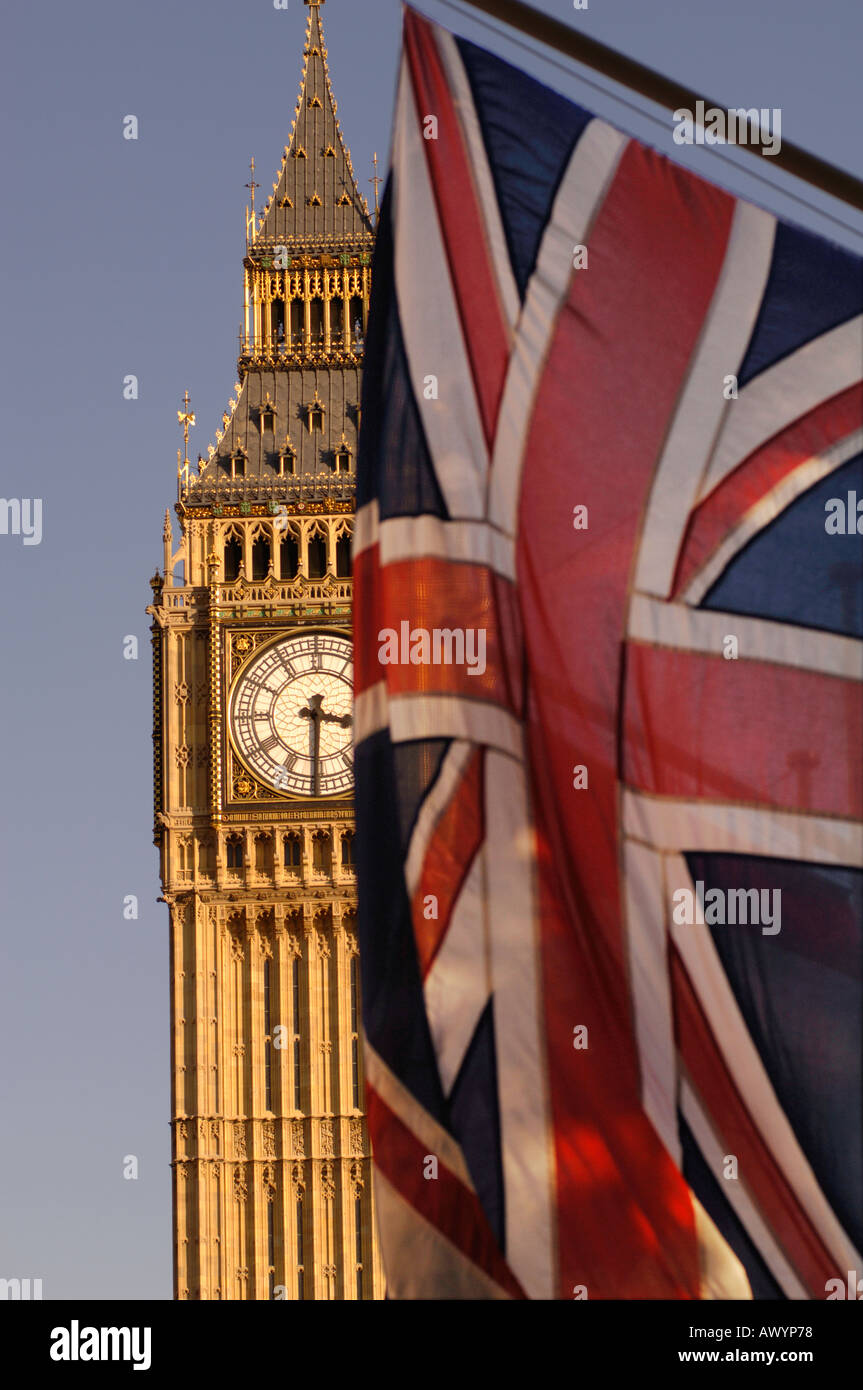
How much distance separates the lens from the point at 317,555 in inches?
2675

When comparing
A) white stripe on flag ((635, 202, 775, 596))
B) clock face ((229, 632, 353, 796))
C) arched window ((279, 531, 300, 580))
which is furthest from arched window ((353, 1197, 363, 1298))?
white stripe on flag ((635, 202, 775, 596))

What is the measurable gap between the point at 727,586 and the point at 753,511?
1.62 feet

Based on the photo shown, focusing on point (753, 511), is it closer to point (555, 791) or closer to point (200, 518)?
point (555, 791)

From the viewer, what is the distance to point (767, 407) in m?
18.2

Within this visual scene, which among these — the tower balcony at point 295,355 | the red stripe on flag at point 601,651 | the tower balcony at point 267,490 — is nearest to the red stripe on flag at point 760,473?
the red stripe on flag at point 601,651

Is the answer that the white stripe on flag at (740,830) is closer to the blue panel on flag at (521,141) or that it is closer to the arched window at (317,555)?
the blue panel on flag at (521,141)

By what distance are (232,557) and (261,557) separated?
682mm

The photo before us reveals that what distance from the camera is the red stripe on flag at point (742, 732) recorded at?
17578mm

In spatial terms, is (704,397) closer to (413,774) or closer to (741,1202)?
(413,774)

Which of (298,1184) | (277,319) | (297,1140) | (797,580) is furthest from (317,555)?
(797,580)

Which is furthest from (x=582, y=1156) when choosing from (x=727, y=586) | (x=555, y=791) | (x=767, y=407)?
(x=767, y=407)
